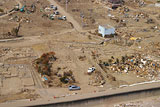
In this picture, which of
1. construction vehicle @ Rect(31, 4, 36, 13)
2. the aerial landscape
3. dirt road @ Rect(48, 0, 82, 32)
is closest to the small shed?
the aerial landscape

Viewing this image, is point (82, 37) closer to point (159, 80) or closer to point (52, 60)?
Answer: point (52, 60)

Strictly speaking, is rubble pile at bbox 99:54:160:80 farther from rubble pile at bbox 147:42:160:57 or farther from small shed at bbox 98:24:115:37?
small shed at bbox 98:24:115:37

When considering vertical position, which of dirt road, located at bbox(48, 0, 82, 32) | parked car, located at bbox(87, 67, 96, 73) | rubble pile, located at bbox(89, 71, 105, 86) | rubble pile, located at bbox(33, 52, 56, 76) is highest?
dirt road, located at bbox(48, 0, 82, 32)

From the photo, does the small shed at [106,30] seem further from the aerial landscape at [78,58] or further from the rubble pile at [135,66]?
the rubble pile at [135,66]

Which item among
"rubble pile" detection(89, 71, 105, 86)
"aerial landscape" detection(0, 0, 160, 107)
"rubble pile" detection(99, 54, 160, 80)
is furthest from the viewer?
"rubble pile" detection(99, 54, 160, 80)

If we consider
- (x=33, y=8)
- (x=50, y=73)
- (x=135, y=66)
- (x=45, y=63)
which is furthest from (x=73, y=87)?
(x=33, y=8)

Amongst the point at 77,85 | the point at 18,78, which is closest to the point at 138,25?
the point at 77,85

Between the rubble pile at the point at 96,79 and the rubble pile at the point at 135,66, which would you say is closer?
the rubble pile at the point at 96,79

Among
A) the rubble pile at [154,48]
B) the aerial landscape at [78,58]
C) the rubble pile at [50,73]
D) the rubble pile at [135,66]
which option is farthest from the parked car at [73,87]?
the rubble pile at [154,48]

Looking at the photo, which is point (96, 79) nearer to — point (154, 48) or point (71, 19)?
point (154, 48)
